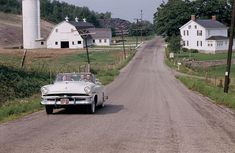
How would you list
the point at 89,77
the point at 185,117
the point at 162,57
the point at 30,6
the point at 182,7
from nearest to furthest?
1. the point at 185,117
2. the point at 89,77
3. the point at 162,57
4. the point at 30,6
5. the point at 182,7

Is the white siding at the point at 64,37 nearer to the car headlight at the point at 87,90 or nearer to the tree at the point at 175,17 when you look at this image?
the tree at the point at 175,17

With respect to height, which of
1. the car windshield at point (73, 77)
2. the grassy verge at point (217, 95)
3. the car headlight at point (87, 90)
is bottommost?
the grassy verge at point (217, 95)

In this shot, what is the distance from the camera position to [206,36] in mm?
119250

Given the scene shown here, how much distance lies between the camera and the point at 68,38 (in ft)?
445

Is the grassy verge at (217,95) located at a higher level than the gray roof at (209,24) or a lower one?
lower

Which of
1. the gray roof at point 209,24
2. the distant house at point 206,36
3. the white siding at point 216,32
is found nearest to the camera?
the distant house at point 206,36

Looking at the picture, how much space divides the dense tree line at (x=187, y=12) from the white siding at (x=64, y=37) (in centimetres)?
2095

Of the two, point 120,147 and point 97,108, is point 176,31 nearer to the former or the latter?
point 97,108

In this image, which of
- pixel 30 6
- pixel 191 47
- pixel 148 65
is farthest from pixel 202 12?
pixel 148 65

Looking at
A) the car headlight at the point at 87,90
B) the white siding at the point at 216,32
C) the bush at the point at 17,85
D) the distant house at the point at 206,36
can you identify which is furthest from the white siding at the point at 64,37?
the car headlight at the point at 87,90

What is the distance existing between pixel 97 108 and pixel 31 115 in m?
4.28

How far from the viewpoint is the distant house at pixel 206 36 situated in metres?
118

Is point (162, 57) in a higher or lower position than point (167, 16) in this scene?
lower

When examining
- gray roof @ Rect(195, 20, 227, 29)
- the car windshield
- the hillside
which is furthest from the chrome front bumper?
the hillside
